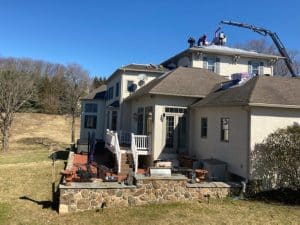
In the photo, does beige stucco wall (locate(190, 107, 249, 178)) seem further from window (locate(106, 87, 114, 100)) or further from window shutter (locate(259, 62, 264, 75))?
window shutter (locate(259, 62, 264, 75))

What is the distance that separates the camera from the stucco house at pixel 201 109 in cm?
1294

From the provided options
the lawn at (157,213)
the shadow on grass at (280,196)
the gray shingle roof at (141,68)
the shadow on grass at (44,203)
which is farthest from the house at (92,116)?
the shadow on grass at (280,196)

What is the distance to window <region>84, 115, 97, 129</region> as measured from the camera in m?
29.8

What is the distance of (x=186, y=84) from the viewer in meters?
18.3

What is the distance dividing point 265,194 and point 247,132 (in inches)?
90.9

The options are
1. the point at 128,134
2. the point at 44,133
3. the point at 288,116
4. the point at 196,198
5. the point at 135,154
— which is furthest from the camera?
the point at 44,133

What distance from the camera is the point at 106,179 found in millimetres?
11898

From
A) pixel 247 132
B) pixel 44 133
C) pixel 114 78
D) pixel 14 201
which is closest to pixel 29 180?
pixel 14 201

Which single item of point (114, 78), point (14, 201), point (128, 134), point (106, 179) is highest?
point (114, 78)

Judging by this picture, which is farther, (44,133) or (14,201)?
(44,133)

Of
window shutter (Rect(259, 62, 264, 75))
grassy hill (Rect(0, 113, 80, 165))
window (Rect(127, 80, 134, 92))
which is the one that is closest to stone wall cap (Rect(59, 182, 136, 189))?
window (Rect(127, 80, 134, 92))

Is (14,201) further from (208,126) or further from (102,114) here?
(102,114)

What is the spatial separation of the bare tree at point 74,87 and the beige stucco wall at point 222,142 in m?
25.1

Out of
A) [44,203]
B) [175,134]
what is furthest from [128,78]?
[44,203]
